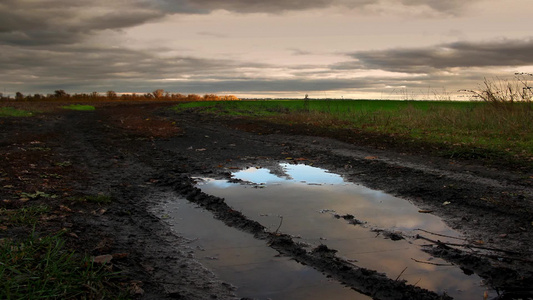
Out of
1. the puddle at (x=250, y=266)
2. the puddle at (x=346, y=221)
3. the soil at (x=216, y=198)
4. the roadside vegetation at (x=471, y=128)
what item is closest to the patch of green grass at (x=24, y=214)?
the soil at (x=216, y=198)

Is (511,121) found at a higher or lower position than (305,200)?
higher

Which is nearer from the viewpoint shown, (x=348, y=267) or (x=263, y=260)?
(x=348, y=267)

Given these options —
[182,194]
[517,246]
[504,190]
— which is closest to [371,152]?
[504,190]

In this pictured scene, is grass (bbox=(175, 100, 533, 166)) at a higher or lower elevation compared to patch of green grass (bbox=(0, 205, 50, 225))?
higher

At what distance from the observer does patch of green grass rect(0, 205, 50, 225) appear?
14.7ft

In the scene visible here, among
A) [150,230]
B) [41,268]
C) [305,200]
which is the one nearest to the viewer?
[41,268]

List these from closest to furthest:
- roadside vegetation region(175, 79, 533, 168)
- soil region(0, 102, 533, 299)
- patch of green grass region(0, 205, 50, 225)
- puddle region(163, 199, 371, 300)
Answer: puddle region(163, 199, 371, 300), soil region(0, 102, 533, 299), patch of green grass region(0, 205, 50, 225), roadside vegetation region(175, 79, 533, 168)

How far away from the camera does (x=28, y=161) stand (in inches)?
337

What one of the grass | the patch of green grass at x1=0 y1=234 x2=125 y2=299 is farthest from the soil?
the grass

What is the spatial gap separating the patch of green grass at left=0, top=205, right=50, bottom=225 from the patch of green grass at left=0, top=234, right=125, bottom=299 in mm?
957

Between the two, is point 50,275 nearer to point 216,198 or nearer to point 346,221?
point 216,198

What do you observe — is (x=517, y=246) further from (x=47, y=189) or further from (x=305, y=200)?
(x=47, y=189)

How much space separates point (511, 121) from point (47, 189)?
544 inches

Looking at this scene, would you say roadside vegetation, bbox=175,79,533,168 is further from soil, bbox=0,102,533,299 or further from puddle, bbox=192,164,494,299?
puddle, bbox=192,164,494,299
